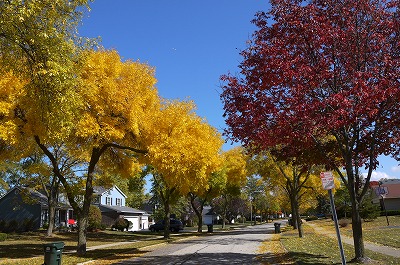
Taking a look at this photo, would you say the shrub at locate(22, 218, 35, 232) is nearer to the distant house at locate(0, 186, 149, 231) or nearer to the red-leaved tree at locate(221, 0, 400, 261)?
the distant house at locate(0, 186, 149, 231)

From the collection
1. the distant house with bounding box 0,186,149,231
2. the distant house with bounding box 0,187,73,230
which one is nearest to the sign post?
the distant house with bounding box 0,186,149,231

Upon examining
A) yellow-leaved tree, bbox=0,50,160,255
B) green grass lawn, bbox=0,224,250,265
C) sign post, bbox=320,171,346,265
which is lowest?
green grass lawn, bbox=0,224,250,265

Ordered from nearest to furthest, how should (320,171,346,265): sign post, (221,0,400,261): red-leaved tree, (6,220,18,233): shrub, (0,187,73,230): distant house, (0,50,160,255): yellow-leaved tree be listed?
(320,171,346,265): sign post < (221,0,400,261): red-leaved tree < (0,50,160,255): yellow-leaved tree < (6,220,18,233): shrub < (0,187,73,230): distant house

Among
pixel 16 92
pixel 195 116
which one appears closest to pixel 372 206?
pixel 195 116

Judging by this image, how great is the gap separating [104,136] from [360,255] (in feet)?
36.8

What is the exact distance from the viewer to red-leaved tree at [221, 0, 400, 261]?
11445mm

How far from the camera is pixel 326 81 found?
12.6m

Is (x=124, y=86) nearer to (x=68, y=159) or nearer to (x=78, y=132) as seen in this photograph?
(x=78, y=132)

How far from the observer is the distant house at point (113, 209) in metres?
57.1

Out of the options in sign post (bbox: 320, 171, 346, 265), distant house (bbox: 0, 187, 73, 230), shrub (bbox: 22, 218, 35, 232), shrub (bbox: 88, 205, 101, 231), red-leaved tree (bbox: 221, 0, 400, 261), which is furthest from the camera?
shrub (bbox: 88, 205, 101, 231)

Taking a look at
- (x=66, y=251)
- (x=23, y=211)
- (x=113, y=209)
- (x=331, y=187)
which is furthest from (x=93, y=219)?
(x=331, y=187)

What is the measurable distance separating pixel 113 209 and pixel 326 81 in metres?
49.3

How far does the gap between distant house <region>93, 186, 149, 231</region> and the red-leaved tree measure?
4304 centimetres

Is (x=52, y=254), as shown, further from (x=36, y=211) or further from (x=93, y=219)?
(x=36, y=211)
